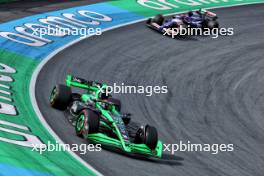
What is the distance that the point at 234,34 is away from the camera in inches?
1131

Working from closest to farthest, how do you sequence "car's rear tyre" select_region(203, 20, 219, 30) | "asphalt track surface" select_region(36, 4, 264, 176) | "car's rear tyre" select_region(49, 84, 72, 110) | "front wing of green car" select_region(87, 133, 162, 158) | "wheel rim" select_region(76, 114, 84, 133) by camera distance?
1. "front wing of green car" select_region(87, 133, 162, 158)
2. "wheel rim" select_region(76, 114, 84, 133)
3. "asphalt track surface" select_region(36, 4, 264, 176)
4. "car's rear tyre" select_region(49, 84, 72, 110)
5. "car's rear tyre" select_region(203, 20, 219, 30)

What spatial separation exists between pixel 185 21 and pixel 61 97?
41.0 ft

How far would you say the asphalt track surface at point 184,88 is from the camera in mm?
15352

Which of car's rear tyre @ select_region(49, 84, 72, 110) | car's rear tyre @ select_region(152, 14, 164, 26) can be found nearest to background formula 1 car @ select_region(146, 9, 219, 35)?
car's rear tyre @ select_region(152, 14, 164, 26)

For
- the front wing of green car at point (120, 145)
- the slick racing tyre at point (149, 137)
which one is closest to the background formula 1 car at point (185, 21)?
the slick racing tyre at point (149, 137)

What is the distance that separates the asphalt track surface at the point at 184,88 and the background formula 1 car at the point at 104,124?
0.29 m

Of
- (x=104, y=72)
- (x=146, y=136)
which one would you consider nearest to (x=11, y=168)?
(x=146, y=136)

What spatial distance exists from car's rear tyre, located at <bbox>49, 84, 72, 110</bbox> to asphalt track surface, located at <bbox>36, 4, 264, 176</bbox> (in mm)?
279

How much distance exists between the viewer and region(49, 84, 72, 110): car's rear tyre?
16672mm

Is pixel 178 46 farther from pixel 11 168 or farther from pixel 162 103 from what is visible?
pixel 11 168

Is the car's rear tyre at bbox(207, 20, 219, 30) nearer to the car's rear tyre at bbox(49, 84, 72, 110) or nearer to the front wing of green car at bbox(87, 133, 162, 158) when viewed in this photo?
the car's rear tyre at bbox(49, 84, 72, 110)

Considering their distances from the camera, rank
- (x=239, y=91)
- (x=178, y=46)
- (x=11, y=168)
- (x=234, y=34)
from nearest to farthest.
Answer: (x=11, y=168)
(x=239, y=91)
(x=178, y=46)
(x=234, y=34)

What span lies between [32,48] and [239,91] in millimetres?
7875

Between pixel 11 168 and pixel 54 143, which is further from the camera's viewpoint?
pixel 54 143
